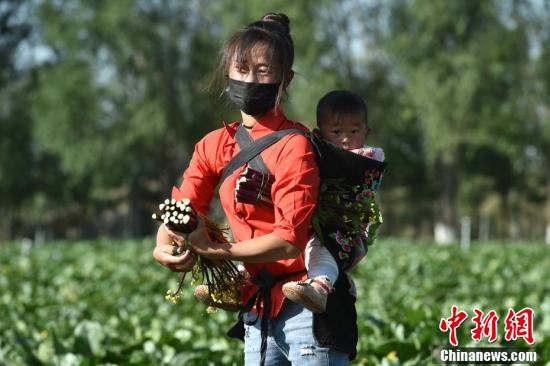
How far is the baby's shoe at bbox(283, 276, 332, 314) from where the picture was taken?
3104mm

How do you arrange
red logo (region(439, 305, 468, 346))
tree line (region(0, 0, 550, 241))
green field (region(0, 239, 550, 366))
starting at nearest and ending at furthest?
green field (region(0, 239, 550, 366)) < red logo (region(439, 305, 468, 346)) < tree line (region(0, 0, 550, 241))

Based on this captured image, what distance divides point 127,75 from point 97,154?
3344mm

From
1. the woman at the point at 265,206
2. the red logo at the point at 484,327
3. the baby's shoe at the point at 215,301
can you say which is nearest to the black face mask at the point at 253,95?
the woman at the point at 265,206

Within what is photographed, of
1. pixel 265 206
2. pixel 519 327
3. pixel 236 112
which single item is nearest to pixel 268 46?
pixel 265 206

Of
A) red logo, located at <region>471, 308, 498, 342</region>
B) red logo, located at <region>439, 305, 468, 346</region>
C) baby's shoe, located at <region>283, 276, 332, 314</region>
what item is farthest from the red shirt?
red logo, located at <region>471, 308, 498, 342</region>

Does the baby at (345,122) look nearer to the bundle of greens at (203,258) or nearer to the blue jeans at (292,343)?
the bundle of greens at (203,258)

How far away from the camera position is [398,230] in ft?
261

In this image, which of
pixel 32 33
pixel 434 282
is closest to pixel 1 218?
pixel 32 33

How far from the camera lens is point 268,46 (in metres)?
3.30

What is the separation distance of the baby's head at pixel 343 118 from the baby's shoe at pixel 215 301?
0.69 metres

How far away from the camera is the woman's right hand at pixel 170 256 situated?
322 cm

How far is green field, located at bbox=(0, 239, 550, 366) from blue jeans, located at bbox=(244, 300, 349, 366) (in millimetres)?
507

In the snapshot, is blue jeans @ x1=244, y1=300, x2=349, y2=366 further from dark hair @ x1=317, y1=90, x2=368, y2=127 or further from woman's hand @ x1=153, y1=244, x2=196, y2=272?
dark hair @ x1=317, y1=90, x2=368, y2=127

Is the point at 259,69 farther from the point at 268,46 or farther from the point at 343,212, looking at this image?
the point at 343,212
